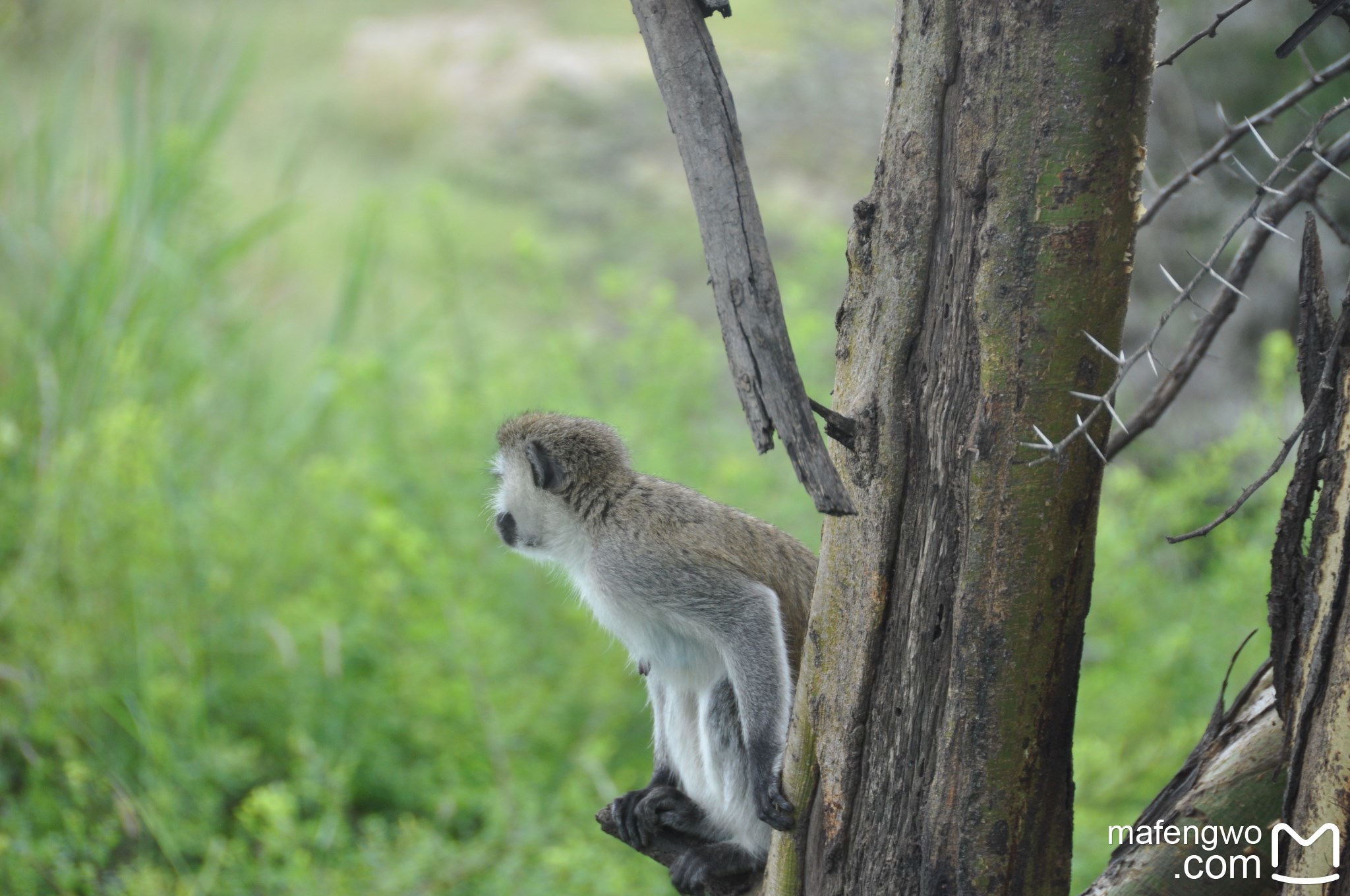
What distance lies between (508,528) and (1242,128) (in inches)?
69.7

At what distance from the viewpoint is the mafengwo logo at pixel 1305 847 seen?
138 centimetres

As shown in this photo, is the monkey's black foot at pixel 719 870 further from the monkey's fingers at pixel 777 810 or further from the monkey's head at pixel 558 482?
the monkey's head at pixel 558 482

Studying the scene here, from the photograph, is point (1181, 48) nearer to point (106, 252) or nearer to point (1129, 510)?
point (1129, 510)

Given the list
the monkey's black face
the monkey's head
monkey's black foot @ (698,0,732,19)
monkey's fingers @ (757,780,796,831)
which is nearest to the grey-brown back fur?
the monkey's head

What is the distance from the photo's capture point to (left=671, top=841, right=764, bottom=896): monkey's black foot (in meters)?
2.23

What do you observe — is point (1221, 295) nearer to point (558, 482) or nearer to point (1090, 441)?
point (1090, 441)

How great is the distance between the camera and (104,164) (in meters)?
5.55

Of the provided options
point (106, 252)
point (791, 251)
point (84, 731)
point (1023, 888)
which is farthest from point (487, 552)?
point (791, 251)

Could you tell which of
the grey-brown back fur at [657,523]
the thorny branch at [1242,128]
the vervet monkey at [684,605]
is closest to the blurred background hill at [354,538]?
the vervet monkey at [684,605]

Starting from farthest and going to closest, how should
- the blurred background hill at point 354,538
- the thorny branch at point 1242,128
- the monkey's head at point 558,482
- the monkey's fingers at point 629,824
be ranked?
the blurred background hill at point 354,538
the monkey's head at point 558,482
the monkey's fingers at point 629,824
the thorny branch at point 1242,128

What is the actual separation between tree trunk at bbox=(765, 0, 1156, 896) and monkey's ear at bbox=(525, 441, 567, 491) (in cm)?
111

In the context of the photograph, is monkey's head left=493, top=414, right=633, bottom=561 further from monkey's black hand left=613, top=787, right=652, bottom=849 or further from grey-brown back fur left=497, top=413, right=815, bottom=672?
monkey's black hand left=613, top=787, right=652, bottom=849

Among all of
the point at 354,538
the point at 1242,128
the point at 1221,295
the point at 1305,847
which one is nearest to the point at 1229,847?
the point at 1305,847

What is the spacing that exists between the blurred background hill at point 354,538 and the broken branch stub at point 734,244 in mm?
2260
